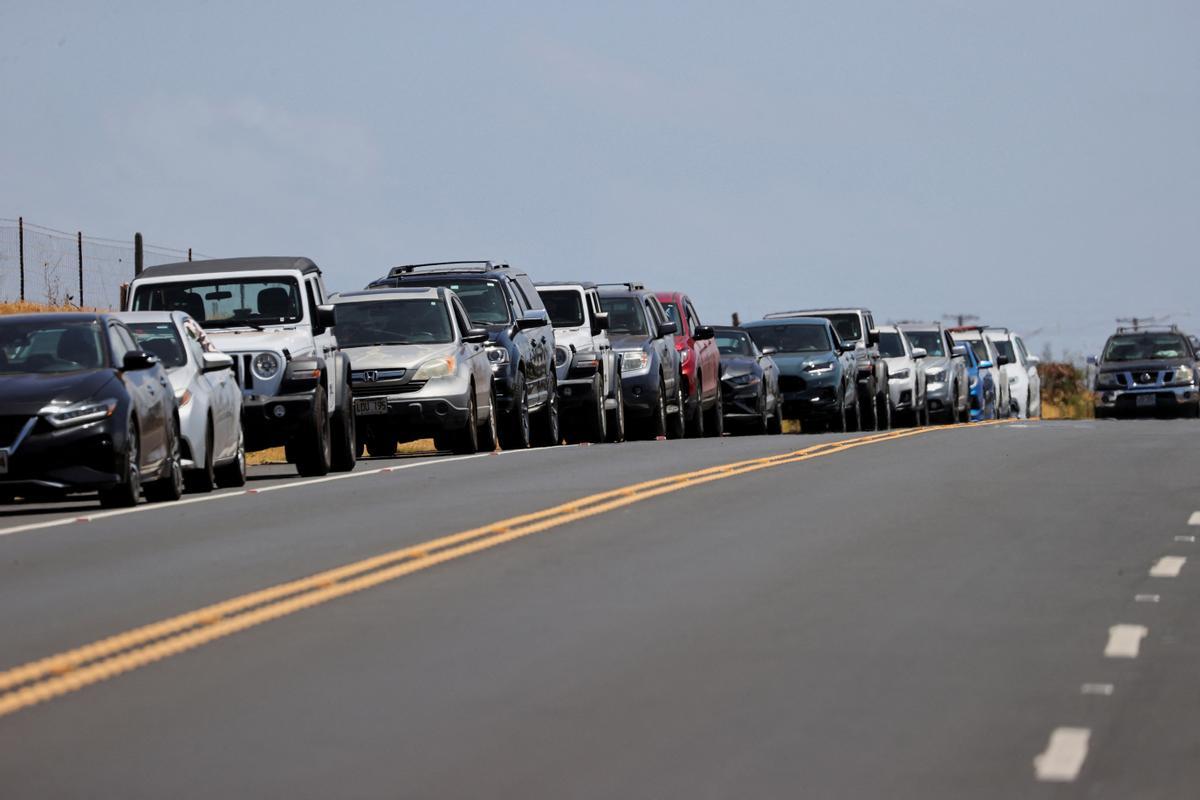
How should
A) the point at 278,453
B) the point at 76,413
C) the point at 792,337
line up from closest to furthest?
the point at 76,413 → the point at 278,453 → the point at 792,337

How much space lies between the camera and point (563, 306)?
31516 mm

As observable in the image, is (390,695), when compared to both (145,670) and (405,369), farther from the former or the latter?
(405,369)

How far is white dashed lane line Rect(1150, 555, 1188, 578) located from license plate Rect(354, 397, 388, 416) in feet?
44.3

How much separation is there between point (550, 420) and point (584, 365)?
1340 millimetres

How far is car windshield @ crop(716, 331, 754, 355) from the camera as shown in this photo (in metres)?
37.1

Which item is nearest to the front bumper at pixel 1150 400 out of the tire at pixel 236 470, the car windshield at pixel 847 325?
the car windshield at pixel 847 325

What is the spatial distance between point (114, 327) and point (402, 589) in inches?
317

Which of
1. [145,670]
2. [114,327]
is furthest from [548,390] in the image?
[145,670]

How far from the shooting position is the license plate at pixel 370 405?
2542cm

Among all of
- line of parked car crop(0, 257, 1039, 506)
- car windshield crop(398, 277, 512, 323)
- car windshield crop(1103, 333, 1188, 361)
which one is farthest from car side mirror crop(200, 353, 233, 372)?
car windshield crop(1103, 333, 1188, 361)

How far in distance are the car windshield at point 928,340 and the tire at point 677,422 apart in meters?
14.6

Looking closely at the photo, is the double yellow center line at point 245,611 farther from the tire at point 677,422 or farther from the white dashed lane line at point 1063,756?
the tire at point 677,422

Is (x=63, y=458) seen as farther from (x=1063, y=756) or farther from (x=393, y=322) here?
(x=1063, y=756)

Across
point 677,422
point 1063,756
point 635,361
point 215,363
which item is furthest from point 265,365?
point 1063,756
